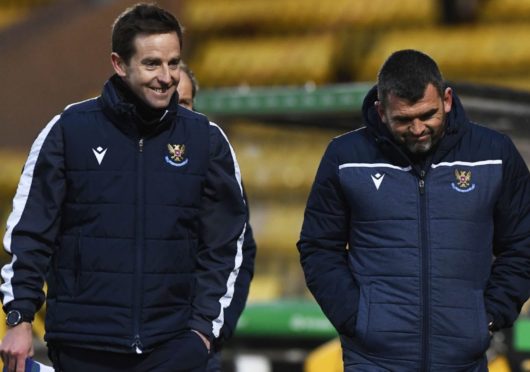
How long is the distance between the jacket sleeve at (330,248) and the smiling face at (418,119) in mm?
246

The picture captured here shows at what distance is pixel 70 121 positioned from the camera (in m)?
4.05

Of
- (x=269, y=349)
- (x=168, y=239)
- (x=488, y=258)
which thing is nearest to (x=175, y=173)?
(x=168, y=239)

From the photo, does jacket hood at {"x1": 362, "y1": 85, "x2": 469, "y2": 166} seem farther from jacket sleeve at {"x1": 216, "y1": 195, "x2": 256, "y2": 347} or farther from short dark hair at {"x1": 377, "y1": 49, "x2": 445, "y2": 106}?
jacket sleeve at {"x1": 216, "y1": 195, "x2": 256, "y2": 347}

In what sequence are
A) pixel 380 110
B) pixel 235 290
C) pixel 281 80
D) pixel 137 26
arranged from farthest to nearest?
pixel 281 80 → pixel 235 290 → pixel 380 110 → pixel 137 26

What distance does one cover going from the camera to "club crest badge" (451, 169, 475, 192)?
4094 millimetres

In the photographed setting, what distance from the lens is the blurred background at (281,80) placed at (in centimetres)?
726

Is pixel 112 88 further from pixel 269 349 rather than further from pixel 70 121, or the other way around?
pixel 269 349

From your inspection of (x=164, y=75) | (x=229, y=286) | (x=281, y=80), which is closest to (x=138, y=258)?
(x=229, y=286)

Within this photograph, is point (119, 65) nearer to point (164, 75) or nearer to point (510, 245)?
point (164, 75)

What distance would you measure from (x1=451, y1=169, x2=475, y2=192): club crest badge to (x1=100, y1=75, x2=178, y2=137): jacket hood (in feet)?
2.75

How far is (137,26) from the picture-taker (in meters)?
4.02

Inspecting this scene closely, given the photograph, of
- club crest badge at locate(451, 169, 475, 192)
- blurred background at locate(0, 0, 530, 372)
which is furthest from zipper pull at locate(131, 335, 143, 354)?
blurred background at locate(0, 0, 530, 372)

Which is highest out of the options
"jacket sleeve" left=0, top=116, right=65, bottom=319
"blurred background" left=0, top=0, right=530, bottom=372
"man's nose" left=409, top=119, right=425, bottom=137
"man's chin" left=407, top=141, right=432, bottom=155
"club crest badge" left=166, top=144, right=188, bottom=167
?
"man's nose" left=409, top=119, right=425, bottom=137

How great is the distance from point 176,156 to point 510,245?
40.6 inches
